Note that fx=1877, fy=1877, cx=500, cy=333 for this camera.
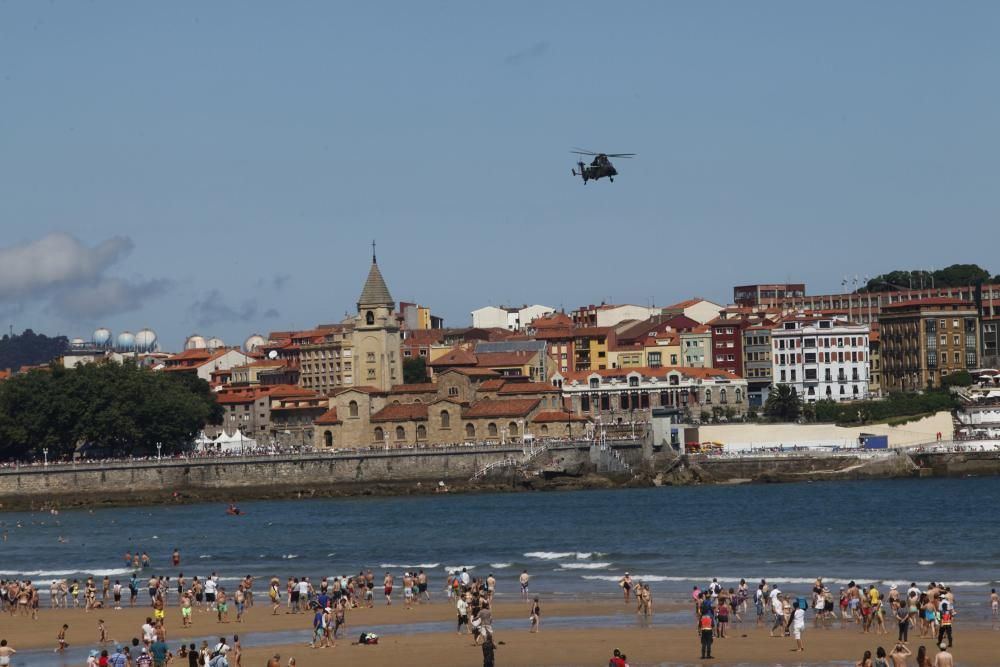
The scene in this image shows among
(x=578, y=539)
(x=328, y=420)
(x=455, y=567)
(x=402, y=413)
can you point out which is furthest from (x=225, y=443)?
(x=455, y=567)

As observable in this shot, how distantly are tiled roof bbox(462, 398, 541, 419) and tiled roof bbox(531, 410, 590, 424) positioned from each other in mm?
690

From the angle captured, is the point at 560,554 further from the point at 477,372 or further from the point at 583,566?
the point at 477,372

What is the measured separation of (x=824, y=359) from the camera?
14425cm

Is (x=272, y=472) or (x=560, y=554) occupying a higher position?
(x=272, y=472)

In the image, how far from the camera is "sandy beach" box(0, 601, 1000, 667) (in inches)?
1578

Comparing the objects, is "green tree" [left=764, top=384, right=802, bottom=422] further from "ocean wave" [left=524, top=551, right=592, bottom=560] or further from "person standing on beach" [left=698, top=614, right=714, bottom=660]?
"person standing on beach" [left=698, top=614, right=714, bottom=660]

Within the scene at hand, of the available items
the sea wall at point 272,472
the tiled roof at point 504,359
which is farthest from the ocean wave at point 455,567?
the tiled roof at point 504,359

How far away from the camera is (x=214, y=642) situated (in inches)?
1778

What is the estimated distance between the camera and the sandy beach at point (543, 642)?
40094 mm

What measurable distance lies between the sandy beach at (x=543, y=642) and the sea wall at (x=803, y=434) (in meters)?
69.8

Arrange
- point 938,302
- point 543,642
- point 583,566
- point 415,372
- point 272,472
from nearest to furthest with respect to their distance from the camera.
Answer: point 543,642
point 583,566
point 272,472
point 938,302
point 415,372

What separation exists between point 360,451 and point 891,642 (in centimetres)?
7393

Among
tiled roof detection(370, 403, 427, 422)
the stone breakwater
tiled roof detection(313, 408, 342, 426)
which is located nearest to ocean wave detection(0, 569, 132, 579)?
the stone breakwater

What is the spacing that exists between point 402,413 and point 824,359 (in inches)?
1543
